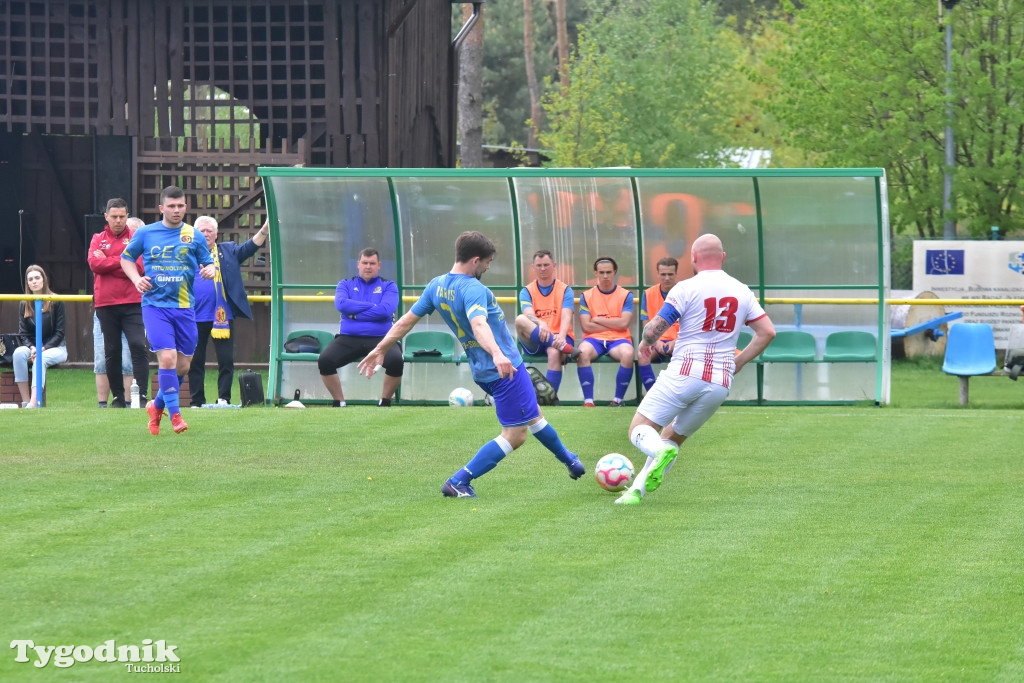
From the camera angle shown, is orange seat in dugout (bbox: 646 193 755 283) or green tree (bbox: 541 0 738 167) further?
green tree (bbox: 541 0 738 167)

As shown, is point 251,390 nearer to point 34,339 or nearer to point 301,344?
point 301,344

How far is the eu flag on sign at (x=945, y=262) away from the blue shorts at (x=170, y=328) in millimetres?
16587

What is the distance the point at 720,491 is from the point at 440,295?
7.28 ft

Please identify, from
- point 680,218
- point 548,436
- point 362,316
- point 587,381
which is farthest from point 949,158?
point 548,436

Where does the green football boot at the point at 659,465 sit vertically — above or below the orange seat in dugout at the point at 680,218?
below

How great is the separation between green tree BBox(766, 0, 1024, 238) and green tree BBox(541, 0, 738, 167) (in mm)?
10872

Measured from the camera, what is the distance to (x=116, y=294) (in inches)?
582

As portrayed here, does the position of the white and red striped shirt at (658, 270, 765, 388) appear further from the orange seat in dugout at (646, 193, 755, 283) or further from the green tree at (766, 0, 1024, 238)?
the green tree at (766, 0, 1024, 238)

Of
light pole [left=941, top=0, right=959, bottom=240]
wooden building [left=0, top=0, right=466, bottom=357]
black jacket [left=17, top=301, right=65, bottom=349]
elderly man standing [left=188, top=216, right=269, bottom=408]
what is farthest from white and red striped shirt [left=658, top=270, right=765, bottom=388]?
light pole [left=941, top=0, right=959, bottom=240]

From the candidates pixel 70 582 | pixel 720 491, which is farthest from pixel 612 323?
pixel 70 582

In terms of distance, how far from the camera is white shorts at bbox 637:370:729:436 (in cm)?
923

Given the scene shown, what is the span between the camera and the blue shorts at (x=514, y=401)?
30.7 ft

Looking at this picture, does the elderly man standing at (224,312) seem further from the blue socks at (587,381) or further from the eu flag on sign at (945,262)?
the eu flag on sign at (945,262)

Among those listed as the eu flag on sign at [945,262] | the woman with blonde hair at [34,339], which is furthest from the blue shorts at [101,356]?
the eu flag on sign at [945,262]
